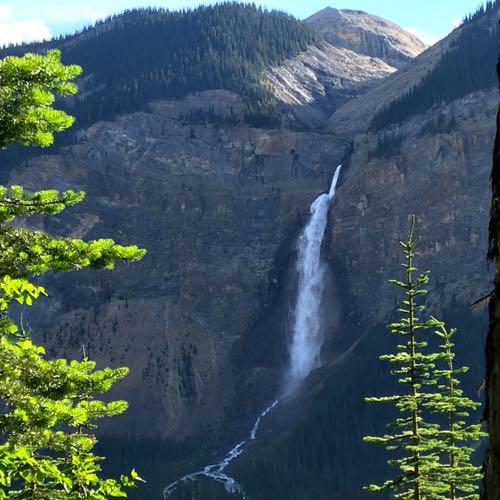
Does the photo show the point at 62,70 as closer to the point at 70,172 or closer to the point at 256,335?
the point at 256,335

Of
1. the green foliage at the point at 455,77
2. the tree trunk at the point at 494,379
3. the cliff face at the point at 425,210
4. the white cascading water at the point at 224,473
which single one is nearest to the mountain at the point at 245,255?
the cliff face at the point at 425,210

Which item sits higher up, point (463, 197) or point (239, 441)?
point (463, 197)

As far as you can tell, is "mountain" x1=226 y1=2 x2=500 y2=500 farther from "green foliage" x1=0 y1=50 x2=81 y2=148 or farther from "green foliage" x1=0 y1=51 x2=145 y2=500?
"green foliage" x1=0 y1=50 x2=81 y2=148

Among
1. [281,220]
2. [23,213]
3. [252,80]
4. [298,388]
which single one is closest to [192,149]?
[281,220]

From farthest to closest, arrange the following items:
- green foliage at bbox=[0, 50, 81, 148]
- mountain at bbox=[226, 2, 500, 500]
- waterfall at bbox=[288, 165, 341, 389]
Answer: waterfall at bbox=[288, 165, 341, 389], mountain at bbox=[226, 2, 500, 500], green foliage at bbox=[0, 50, 81, 148]

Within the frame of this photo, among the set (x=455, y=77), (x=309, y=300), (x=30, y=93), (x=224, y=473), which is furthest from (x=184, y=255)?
(x=30, y=93)

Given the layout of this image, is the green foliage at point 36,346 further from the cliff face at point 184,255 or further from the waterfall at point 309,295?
the waterfall at point 309,295

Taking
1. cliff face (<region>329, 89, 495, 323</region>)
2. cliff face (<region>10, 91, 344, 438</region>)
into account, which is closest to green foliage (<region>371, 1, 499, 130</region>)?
cliff face (<region>329, 89, 495, 323</region>)

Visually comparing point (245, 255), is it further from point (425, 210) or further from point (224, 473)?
point (224, 473)
